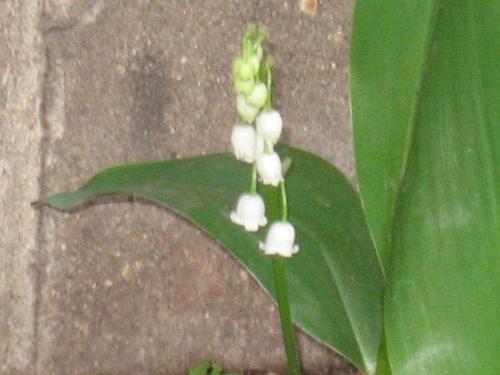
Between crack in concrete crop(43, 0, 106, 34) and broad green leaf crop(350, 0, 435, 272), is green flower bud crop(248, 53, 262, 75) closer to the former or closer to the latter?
broad green leaf crop(350, 0, 435, 272)

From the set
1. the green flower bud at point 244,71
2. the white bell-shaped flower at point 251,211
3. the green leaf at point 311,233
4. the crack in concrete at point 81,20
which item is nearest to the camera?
the green flower bud at point 244,71

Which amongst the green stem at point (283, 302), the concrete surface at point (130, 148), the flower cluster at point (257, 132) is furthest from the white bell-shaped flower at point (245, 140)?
the concrete surface at point (130, 148)

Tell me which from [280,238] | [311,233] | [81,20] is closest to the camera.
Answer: [280,238]

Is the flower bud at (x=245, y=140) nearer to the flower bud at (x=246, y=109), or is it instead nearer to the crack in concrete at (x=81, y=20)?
the flower bud at (x=246, y=109)

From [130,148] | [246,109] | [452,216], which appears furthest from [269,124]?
[130,148]

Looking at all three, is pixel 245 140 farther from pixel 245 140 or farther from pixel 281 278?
pixel 281 278

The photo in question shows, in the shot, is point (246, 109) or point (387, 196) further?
point (387, 196)

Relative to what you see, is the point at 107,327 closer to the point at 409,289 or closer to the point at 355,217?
the point at 355,217
